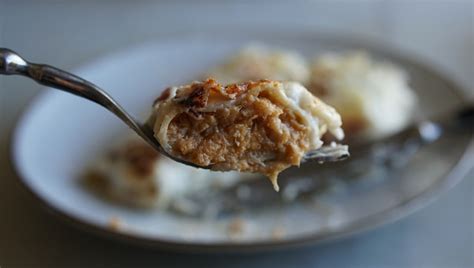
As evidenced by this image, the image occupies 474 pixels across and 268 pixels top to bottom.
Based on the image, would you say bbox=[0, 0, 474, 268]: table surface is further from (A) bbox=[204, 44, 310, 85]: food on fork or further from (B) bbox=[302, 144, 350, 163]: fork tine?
(B) bbox=[302, 144, 350, 163]: fork tine

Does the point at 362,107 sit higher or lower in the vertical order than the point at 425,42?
lower

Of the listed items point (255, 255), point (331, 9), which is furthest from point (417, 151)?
point (331, 9)

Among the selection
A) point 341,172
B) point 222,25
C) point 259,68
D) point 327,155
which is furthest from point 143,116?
point 327,155

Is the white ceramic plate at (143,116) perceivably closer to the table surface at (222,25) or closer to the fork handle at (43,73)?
the table surface at (222,25)

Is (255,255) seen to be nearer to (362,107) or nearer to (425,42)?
(362,107)

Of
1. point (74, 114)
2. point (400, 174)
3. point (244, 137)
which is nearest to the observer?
point (244, 137)

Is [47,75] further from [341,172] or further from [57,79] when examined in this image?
[341,172]

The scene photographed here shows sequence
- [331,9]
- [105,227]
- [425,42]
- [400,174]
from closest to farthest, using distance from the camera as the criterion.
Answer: [105,227], [400,174], [425,42], [331,9]
